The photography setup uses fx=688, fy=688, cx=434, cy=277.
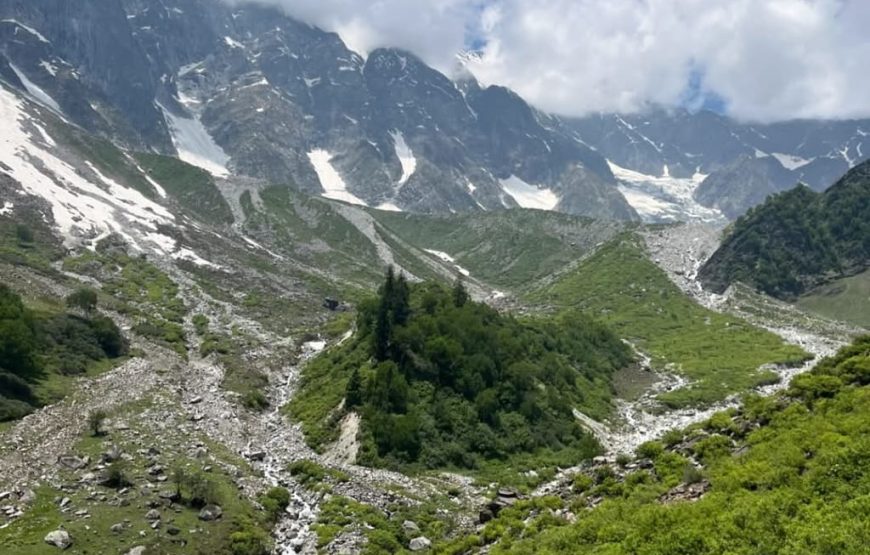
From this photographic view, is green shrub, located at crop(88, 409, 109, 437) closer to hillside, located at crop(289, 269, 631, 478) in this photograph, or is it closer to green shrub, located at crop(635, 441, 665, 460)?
hillside, located at crop(289, 269, 631, 478)

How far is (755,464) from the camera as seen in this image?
27453 mm

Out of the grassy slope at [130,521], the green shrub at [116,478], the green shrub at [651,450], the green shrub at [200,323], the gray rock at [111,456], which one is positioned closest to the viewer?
the green shrub at [651,450]

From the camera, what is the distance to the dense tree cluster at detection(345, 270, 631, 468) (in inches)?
2301

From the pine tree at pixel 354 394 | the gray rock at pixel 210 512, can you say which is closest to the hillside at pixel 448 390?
the pine tree at pixel 354 394

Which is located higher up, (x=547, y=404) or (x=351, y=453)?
(x=547, y=404)

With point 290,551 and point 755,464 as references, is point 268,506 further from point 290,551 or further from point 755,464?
point 755,464

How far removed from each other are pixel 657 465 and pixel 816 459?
8.67m

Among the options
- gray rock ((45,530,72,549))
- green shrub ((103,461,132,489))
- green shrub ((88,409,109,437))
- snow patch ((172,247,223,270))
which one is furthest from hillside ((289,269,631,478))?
snow patch ((172,247,223,270))

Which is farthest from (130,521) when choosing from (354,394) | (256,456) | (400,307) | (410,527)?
(400,307)

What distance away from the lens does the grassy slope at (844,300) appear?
537 feet

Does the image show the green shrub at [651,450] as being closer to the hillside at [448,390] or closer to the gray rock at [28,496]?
the hillside at [448,390]

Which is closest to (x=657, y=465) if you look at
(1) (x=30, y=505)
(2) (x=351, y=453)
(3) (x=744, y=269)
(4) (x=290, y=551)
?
(4) (x=290, y=551)

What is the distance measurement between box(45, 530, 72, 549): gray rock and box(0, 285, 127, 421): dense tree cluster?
2406 centimetres

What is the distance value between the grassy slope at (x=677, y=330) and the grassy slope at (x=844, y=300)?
3426 centimetres
